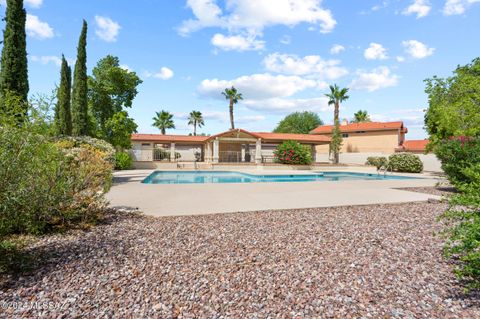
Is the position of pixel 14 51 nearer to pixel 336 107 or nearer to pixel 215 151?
pixel 215 151

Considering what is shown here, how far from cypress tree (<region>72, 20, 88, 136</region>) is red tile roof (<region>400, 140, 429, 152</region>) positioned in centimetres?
3603

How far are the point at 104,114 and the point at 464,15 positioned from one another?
79.8 ft

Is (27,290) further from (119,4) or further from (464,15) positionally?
(464,15)

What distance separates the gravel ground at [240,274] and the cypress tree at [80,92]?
1589cm

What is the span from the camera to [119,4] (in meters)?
9.80

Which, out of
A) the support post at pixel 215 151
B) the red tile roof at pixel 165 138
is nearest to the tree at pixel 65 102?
the red tile roof at pixel 165 138

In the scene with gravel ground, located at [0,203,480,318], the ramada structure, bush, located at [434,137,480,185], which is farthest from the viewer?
the ramada structure

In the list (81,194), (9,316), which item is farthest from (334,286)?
(81,194)

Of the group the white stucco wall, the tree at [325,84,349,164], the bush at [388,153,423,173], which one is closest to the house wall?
the white stucco wall

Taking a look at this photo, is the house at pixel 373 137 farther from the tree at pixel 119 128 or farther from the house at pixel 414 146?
the tree at pixel 119 128

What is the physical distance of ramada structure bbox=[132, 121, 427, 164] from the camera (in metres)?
27.4

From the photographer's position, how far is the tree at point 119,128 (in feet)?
72.5

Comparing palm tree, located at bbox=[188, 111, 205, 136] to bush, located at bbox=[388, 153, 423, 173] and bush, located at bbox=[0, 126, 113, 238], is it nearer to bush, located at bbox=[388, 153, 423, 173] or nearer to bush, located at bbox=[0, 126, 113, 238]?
bush, located at bbox=[388, 153, 423, 173]

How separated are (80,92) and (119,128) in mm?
4514
